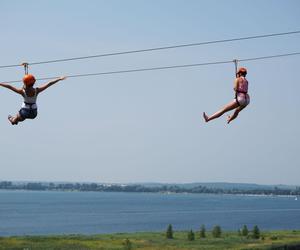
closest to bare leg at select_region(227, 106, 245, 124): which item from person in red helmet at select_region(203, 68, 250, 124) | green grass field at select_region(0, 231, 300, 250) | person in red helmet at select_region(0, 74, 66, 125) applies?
person in red helmet at select_region(203, 68, 250, 124)

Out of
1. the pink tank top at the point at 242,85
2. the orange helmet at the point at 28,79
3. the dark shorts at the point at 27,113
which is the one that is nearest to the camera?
the orange helmet at the point at 28,79

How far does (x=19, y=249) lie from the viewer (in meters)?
45.4

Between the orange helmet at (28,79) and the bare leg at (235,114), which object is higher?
the orange helmet at (28,79)

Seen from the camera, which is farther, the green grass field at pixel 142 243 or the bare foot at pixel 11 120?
the green grass field at pixel 142 243

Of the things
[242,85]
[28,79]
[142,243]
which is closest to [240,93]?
[242,85]

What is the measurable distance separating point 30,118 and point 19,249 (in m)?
35.2

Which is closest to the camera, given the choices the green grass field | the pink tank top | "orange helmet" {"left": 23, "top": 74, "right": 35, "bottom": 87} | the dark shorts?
"orange helmet" {"left": 23, "top": 74, "right": 35, "bottom": 87}

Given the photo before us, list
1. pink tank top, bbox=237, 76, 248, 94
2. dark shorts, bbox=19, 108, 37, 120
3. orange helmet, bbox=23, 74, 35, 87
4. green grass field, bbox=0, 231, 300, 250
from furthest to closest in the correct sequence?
green grass field, bbox=0, 231, 300, 250
dark shorts, bbox=19, 108, 37, 120
pink tank top, bbox=237, 76, 248, 94
orange helmet, bbox=23, 74, 35, 87

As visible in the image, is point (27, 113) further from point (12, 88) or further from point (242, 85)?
point (242, 85)

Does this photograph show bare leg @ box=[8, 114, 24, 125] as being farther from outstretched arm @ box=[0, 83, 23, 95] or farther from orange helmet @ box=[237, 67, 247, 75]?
orange helmet @ box=[237, 67, 247, 75]

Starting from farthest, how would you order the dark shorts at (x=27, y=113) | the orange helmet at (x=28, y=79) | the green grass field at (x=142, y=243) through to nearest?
the green grass field at (x=142, y=243), the dark shorts at (x=27, y=113), the orange helmet at (x=28, y=79)

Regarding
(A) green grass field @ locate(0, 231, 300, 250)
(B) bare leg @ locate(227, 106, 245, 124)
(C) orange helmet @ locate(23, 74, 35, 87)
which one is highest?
(C) orange helmet @ locate(23, 74, 35, 87)

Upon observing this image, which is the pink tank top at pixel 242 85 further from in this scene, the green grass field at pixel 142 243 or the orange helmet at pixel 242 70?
the green grass field at pixel 142 243

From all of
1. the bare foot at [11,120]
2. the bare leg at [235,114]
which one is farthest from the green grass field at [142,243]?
the bare leg at [235,114]
